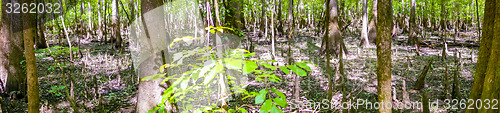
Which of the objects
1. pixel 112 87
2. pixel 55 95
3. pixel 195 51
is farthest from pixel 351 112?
pixel 55 95

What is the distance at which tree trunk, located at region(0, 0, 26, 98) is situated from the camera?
194 inches

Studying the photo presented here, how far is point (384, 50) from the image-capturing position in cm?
191

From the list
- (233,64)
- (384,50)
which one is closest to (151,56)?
(233,64)

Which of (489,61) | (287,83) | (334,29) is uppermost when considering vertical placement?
(334,29)

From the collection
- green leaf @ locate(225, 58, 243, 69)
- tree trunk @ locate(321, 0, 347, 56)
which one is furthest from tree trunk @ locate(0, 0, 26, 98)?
tree trunk @ locate(321, 0, 347, 56)

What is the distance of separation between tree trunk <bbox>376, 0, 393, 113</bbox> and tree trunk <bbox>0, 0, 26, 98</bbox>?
18.4ft

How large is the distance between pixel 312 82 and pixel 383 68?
355 cm

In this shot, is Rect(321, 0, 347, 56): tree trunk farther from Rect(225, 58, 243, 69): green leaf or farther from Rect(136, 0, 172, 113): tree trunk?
Rect(225, 58, 243, 69): green leaf

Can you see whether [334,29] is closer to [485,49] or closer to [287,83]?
[287,83]

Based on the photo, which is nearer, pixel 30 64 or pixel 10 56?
pixel 30 64

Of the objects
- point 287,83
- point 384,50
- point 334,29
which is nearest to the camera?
point 384,50

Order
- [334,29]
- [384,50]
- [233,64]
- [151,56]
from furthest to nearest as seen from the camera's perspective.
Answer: [334,29]
[151,56]
[384,50]
[233,64]

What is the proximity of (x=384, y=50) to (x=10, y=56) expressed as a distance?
19.2 feet

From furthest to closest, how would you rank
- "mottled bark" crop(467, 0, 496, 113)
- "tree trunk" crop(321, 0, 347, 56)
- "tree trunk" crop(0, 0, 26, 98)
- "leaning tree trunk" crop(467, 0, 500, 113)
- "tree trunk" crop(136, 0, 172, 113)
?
"tree trunk" crop(321, 0, 347, 56), "tree trunk" crop(0, 0, 26, 98), "tree trunk" crop(136, 0, 172, 113), "mottled bark" crop(467, 0, 496, 113), "leaning tree trunk" crop(467, 0, 500, 113)
